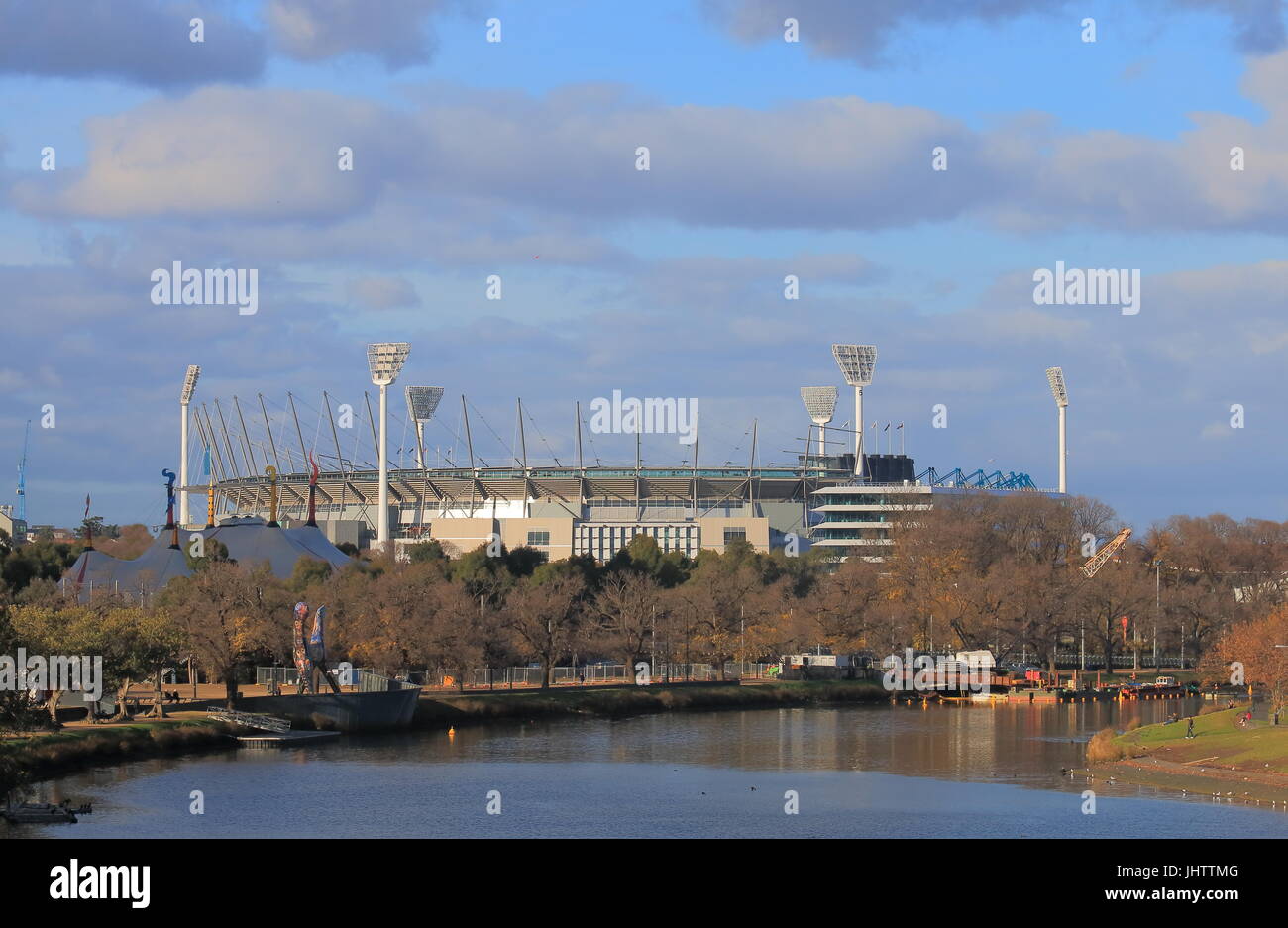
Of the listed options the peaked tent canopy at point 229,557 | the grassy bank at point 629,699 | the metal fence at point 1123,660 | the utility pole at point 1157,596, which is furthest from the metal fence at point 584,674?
the metal fence at point 1123,660

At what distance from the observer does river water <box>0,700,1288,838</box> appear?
161 feet

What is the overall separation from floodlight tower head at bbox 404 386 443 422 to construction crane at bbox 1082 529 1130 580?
84377 mm

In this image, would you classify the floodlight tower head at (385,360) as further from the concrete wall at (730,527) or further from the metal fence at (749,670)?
the metal fence at (749,670)

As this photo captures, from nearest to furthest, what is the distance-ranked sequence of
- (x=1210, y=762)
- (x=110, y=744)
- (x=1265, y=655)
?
(x=1210, y=762) < (x=110, y=744) < (x=1265, y=655)

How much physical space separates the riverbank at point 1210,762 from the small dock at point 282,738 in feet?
108

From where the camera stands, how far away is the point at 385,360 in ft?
591

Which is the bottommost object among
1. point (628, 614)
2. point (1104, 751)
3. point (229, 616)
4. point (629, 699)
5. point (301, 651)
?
point (1104, 751)

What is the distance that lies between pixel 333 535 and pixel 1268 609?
102796mm

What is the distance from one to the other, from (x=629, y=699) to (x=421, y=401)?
109 meters

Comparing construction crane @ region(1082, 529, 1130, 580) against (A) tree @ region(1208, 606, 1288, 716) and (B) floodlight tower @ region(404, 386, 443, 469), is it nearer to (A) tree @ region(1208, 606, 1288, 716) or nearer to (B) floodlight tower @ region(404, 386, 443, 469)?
(A) tree @ region(1208, 606, 1288, 716)

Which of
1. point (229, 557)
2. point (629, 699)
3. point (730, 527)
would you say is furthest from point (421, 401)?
point (629, 699)

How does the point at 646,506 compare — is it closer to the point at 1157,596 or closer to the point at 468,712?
the point at 1157,596
